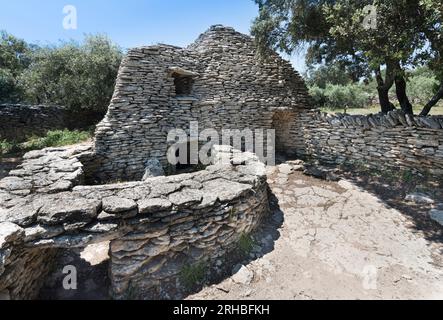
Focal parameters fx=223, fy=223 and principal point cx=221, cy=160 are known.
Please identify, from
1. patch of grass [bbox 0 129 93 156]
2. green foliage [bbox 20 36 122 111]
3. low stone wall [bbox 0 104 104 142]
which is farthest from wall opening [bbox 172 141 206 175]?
low stone wall [bbox 0 104 104 142]

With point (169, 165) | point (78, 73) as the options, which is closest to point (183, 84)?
point (169, 165)

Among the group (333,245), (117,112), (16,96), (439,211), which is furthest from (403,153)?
(16,96)

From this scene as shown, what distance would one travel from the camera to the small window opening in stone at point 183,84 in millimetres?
7920

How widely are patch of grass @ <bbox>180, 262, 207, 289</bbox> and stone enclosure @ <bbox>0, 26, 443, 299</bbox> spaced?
75 millimetres

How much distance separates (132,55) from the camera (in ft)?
22.6

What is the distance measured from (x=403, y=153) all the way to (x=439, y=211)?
6.52 ft

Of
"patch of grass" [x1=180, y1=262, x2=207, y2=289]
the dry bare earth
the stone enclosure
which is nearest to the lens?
the stone enclosure

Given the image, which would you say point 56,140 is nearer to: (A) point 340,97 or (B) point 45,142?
(B) point 45,142

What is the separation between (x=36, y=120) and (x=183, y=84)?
8.30m

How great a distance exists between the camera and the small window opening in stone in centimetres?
A: 792

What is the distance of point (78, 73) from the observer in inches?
465

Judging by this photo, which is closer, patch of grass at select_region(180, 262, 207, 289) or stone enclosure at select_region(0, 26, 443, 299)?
stone enclosure at select_region(0, 26, 443, 299)

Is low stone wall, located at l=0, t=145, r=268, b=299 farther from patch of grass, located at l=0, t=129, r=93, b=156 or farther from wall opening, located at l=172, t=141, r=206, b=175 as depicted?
patch of grass, located at l=0, t=129, r=93, b=156
